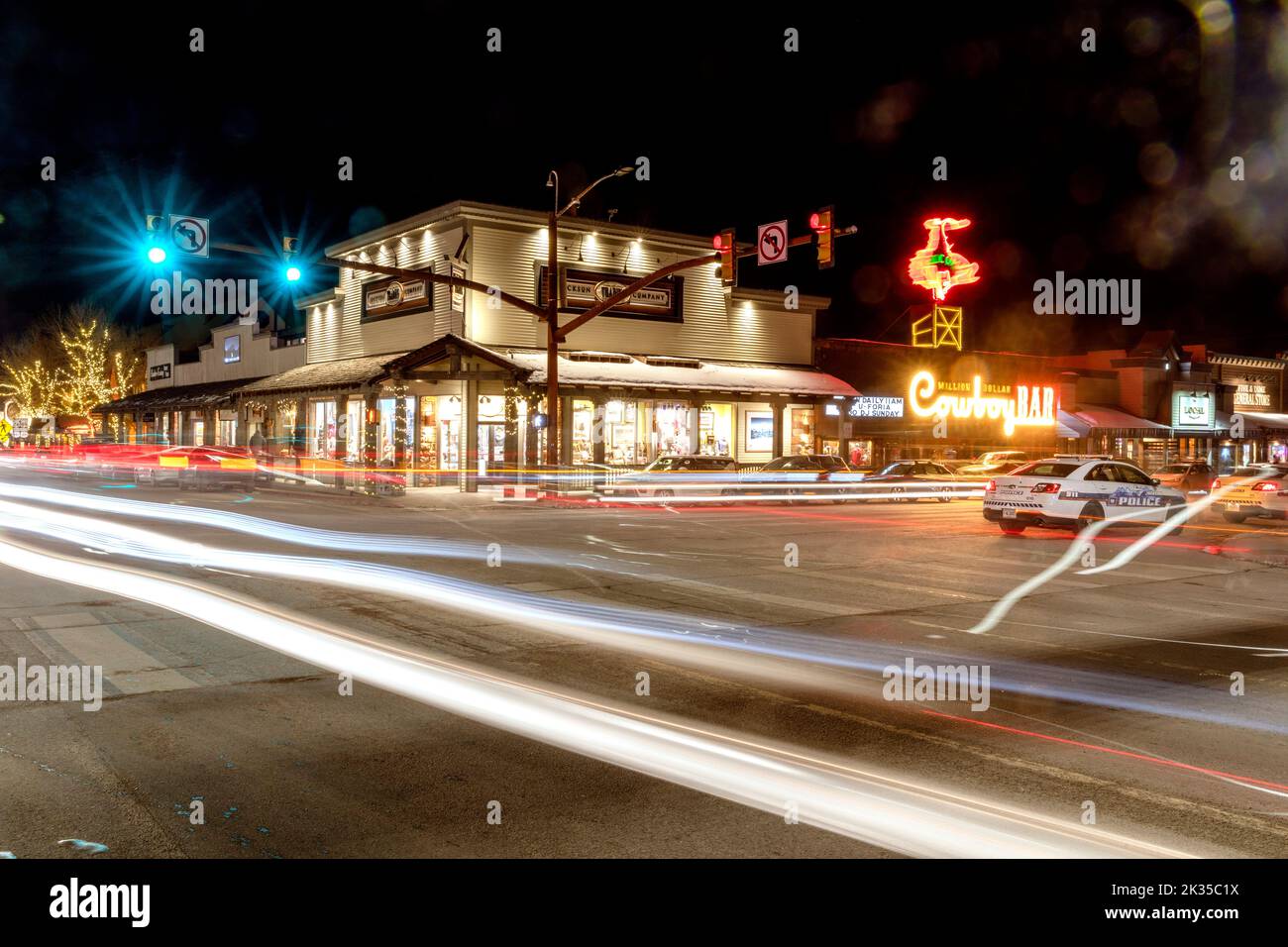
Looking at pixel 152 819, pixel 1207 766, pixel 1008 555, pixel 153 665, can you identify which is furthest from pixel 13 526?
pixel 1207 766

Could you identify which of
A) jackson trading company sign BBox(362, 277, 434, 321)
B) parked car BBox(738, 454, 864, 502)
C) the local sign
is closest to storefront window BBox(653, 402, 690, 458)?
A: parked car BBox(738, 454, 864, 502)

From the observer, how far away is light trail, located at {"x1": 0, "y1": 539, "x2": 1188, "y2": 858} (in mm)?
4461

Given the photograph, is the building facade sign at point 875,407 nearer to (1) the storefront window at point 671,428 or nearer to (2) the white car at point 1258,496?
(1) the storefront window at point 671,428

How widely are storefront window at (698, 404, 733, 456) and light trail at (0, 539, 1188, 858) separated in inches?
1200

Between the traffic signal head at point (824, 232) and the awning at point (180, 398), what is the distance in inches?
1304

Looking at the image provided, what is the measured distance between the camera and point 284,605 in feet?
33.8

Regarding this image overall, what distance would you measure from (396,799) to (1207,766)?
4.46 meters

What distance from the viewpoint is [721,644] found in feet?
29.2
